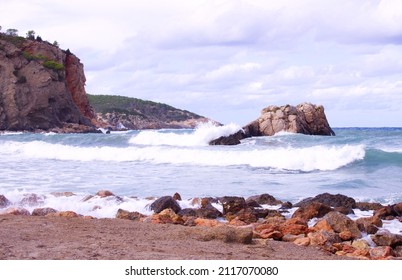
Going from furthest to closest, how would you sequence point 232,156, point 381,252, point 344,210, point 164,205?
point 232,156 < point 344,210 < point 164,205 < point 381,252

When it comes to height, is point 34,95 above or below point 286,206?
above

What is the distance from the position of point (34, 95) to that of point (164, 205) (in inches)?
2022

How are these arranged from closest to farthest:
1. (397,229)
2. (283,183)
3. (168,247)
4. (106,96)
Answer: (168,247), (397,229), (283,183), (106,96)

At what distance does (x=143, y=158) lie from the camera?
2408 centimetres

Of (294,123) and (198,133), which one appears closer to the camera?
(198,133)

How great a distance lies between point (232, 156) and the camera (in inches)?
877

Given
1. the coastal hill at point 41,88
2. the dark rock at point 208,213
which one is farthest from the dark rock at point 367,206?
the coastal hill at point 41,88

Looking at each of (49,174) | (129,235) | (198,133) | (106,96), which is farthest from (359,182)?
(106,96)

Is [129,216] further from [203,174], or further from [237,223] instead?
[203,174]

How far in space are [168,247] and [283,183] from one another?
31.6 ft

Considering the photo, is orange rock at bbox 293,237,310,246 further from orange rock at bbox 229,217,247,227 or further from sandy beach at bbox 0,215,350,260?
orange rock at bbox 229,217,247,227

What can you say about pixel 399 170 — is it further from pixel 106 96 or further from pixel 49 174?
pixel 106 96

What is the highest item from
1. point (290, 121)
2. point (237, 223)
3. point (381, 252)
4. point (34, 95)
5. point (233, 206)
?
point (34, 95)

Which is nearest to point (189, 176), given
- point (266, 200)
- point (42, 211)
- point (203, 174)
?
point (203, 174)
